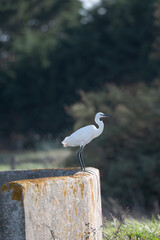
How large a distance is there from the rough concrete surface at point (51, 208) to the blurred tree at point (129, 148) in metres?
9.07

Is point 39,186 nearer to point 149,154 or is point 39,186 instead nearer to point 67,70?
point 149,154

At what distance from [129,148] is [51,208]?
11.5 m

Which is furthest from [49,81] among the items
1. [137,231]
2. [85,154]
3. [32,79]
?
[137,231]

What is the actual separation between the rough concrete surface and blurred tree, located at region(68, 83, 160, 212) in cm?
907

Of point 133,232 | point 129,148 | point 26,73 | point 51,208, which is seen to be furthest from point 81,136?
point 26,73

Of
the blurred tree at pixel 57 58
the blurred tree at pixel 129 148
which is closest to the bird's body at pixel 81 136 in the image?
the blurred tree at pixel 129 148

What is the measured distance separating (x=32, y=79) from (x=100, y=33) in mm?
6046

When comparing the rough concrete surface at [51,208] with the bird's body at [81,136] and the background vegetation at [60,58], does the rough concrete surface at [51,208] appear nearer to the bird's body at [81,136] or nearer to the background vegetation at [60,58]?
the bird's body at [81,136]

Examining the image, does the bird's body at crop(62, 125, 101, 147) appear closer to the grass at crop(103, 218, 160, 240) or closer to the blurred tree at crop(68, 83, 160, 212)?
the grass at crop(103, 218, 160, 240)

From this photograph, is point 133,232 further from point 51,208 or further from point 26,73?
point 26,73

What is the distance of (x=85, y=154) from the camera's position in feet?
52.7

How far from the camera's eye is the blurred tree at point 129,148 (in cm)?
1419

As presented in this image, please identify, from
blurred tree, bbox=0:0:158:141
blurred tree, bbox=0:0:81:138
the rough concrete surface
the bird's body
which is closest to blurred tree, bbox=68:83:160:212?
the bird's body

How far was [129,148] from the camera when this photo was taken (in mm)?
15539
